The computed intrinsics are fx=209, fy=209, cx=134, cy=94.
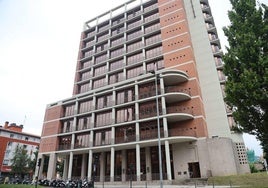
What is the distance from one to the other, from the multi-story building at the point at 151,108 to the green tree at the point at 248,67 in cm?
1570

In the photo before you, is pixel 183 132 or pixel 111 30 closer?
pixel 183 132

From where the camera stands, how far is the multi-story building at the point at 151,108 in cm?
3045

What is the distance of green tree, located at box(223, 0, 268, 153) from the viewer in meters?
12.6

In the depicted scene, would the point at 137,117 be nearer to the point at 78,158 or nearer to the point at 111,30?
the point at 78,158

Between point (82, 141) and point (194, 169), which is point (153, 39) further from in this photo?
point (194, 169)

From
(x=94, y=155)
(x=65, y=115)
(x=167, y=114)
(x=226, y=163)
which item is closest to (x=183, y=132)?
(x=167, y=114)

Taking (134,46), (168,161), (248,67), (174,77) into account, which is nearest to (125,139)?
(168,161)

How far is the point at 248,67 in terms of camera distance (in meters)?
13.5

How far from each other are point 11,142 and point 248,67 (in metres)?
72.3

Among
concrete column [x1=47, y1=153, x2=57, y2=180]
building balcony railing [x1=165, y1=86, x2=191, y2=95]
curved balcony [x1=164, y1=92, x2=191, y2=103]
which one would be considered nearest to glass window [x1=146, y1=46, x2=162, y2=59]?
building balcony railing [x1=165, y1=86, x2=191, y2=95]

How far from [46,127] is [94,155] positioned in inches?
519

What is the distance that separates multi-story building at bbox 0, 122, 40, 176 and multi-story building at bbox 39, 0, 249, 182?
30.0 metres

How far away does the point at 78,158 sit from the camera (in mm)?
40719

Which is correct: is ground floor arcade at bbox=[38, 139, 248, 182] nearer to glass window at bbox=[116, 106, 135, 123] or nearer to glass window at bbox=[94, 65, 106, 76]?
glass window at bbox=[116, 106, 135, 123]
